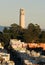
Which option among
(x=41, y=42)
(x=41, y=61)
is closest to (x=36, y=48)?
(x=41, y=42)

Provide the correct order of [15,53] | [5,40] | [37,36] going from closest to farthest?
[15,53] → [5,40] → [37,36]

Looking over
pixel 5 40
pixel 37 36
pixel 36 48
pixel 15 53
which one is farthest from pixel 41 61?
pixel 37 36

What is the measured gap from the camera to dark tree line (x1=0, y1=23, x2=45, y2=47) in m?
43.0

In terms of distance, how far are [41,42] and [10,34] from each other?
4154 mm

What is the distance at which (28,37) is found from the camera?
4331cm

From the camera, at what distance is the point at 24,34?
146ft

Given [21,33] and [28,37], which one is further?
[21,33]

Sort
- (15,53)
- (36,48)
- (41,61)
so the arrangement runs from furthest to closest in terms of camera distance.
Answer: (36,48) → (15,53) → (41,61)

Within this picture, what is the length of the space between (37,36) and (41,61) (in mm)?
22274

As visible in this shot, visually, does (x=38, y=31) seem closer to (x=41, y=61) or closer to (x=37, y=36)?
(x=37, y=36)

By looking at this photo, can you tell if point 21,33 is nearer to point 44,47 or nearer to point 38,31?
point 38,31

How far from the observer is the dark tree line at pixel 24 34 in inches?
1694

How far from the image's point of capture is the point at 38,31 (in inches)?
1829

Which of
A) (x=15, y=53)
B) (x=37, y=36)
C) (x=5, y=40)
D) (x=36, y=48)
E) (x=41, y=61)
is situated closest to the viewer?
(x=41, y=61)
